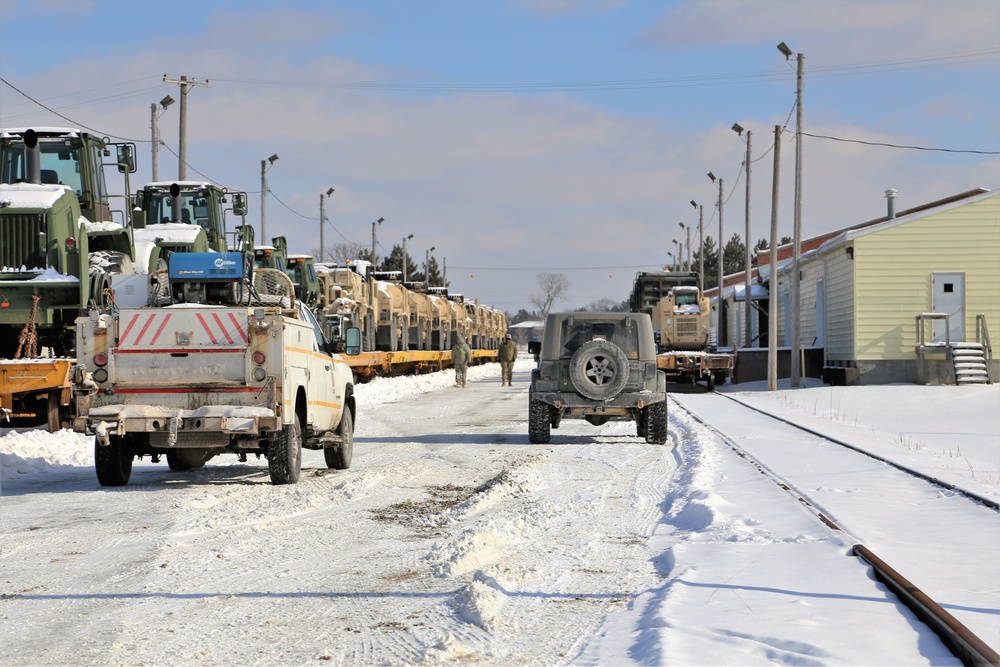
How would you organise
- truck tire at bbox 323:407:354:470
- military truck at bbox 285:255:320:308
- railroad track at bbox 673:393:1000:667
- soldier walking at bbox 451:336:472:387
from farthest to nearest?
soldier walking at bbox 451:336:472:387 < military truck at bbox 285:255:320:308 < truck tire at bbox 323:407:354:470 < railroad track at bbox 673:393:1000:667

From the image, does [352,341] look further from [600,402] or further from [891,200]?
[891,200]

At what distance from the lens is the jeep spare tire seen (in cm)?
1722

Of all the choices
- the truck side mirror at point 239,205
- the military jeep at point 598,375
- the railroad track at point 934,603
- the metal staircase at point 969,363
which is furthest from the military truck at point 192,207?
the metal staircase at point 969,363

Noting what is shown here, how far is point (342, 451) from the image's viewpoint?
1404 cm

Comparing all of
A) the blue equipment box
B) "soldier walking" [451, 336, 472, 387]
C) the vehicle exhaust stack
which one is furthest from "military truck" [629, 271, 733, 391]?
the blue equipment box

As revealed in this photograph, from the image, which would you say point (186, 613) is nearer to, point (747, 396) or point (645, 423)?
point (645, 423)

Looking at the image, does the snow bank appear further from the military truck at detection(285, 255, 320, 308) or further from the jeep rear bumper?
the military truck at detection(285, 255, 320, 308)

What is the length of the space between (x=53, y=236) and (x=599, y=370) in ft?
27.0

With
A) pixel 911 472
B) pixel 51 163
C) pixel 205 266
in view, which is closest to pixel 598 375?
pixel 911 472

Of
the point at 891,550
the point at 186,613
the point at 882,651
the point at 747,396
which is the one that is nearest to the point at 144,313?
the point at 186,613

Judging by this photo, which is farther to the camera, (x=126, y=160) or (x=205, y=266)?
(x=126, y=160)

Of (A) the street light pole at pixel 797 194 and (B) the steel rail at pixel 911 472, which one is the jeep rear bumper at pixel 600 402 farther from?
(A) the street light pole at pixel 797 194

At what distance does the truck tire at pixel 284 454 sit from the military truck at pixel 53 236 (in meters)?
5.35

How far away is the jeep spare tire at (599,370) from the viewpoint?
1722 cm
